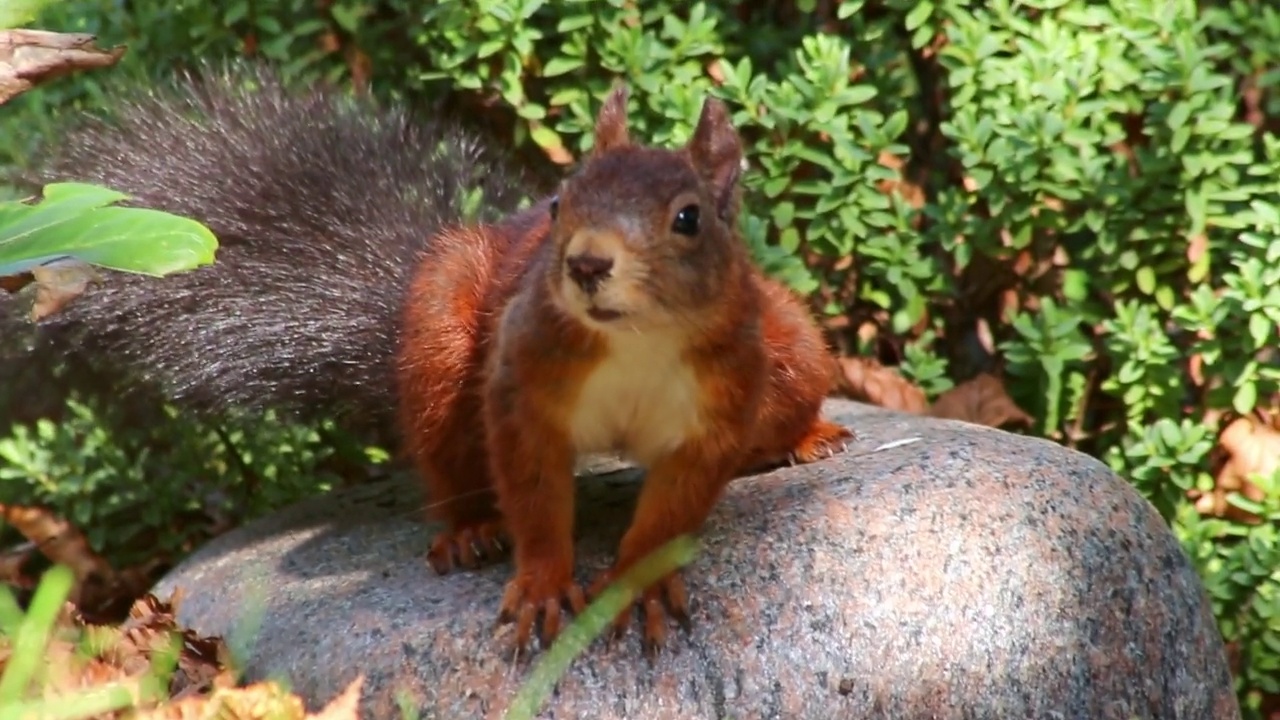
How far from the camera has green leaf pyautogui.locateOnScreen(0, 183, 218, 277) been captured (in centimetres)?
198

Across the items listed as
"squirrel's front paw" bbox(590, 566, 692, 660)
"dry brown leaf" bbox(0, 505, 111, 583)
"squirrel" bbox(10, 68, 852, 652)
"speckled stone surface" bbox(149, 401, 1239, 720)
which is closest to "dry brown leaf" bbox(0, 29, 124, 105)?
"squirrel" bbox(10, 68, 852, 652)

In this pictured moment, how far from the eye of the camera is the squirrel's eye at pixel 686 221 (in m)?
2.26

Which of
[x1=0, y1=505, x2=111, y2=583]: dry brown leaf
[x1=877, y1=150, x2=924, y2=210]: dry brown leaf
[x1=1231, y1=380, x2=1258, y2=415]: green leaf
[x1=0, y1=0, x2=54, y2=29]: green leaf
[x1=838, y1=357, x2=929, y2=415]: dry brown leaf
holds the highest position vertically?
[x1=0, y1=0, x2=54, y2=29]: green leaf

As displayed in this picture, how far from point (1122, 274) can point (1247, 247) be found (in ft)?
0.85

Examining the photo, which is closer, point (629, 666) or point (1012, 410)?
point (629, 666)

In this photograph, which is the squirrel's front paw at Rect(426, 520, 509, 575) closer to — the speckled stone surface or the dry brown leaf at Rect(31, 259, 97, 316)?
the speckled stone surface

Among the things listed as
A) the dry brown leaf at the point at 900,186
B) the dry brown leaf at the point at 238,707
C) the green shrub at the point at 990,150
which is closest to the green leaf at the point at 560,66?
the green shrub at the point at 990,150

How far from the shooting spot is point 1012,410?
12.0 ft

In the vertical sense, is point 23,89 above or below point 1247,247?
above

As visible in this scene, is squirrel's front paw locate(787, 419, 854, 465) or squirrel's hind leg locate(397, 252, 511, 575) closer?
squirrel's hind leg locate(397, 252, 511, 575)

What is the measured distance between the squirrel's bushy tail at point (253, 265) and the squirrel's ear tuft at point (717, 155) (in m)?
0.74

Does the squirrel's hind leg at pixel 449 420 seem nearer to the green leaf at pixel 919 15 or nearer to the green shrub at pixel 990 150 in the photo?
the green shrub at pixel 990 150

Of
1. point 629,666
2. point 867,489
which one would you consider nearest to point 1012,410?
point 867,489

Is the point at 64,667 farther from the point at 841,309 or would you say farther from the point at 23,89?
the point at 841,309
